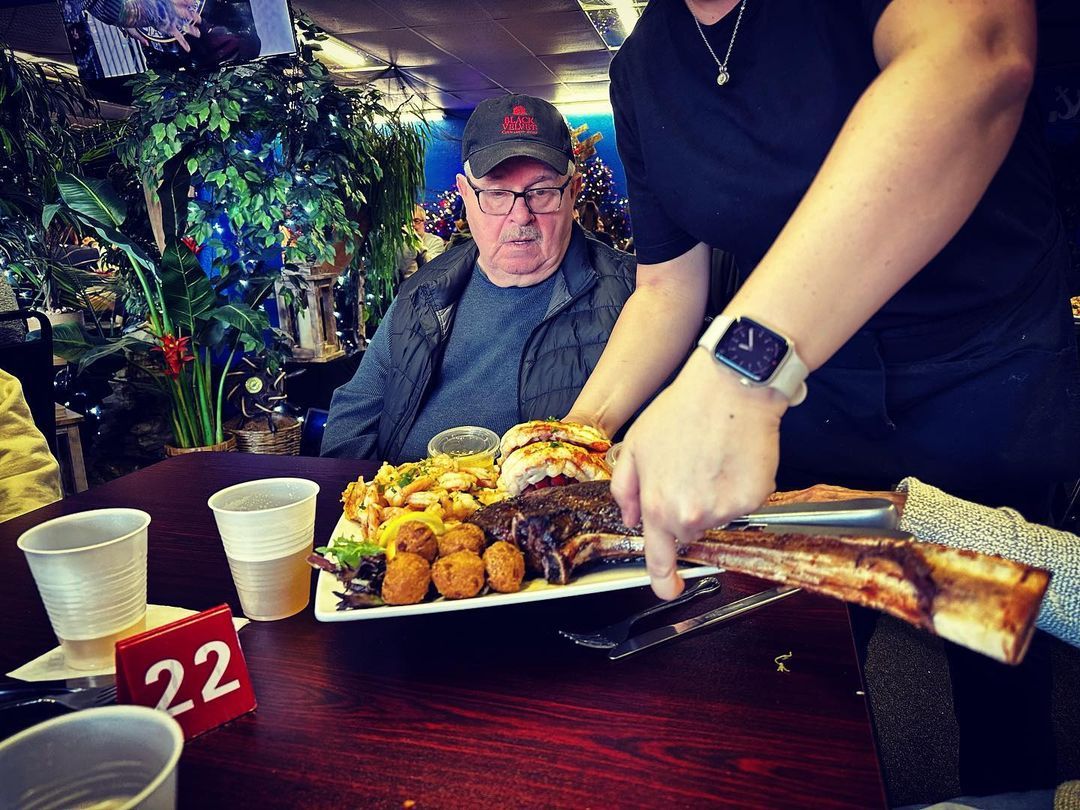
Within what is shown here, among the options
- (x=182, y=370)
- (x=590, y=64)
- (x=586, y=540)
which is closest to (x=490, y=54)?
(x=590, y=64)

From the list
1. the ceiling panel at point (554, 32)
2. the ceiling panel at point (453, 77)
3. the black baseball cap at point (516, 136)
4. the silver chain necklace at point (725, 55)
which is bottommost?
the silver chain necklace at point (725, 55)

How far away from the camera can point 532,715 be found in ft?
2.87

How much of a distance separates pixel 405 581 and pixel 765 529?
50 cm

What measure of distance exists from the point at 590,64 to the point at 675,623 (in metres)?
10.9

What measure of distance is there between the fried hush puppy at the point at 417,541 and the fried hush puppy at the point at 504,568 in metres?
0.09

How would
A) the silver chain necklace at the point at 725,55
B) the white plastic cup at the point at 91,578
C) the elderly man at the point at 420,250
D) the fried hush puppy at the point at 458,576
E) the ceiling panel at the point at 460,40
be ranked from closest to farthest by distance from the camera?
1. the white plastic cup at the point at 91,578
2. the fried hush puppy at the point at 458,576
3. the silver chain necklace at the point at 725,55
4. the elderly man at the point at 420,250
5. the ceiling panel at the point at 460,40

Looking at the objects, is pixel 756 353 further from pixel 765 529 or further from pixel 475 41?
pixel 475 41

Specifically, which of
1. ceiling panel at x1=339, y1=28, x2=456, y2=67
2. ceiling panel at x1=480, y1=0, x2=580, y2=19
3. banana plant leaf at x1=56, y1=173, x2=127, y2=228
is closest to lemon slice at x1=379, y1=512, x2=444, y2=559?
banana plant leaf at x1=56, y1=173, x2=127, y2=228

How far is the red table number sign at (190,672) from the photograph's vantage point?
825 mm

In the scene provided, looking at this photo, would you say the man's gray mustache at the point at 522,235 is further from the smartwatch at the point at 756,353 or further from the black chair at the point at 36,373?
the black chair at the point at 36,373

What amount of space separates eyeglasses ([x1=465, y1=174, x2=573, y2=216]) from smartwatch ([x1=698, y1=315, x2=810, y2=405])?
1.95 metres

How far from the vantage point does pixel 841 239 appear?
0.78m

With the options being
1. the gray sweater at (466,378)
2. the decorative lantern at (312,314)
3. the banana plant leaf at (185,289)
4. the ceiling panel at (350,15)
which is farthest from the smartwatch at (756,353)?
the ceiling panel at (350,15)

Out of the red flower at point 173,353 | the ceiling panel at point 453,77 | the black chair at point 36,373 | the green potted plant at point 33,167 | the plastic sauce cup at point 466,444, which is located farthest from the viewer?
the ceiling panel at point 453,77
